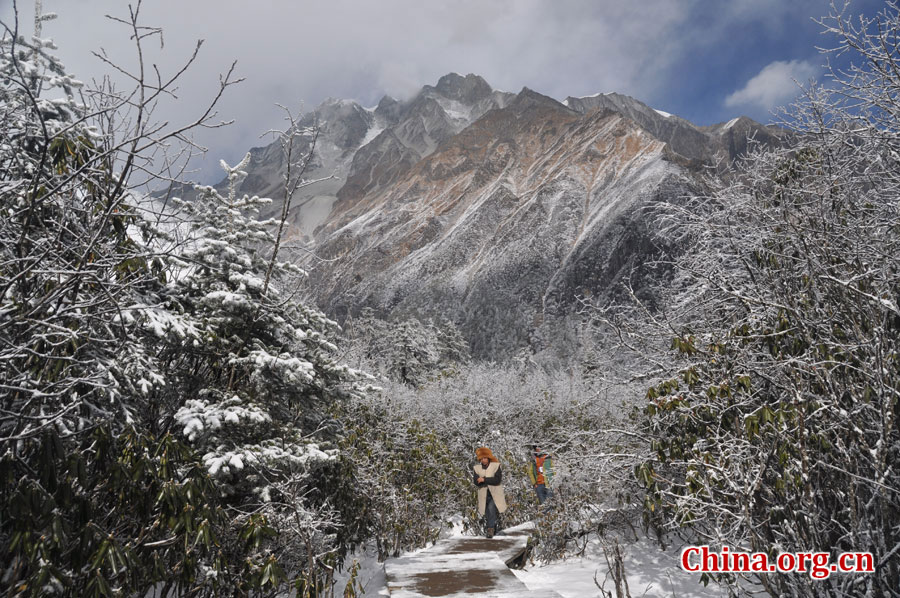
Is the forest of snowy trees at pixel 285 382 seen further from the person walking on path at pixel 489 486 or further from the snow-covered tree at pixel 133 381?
the person walking on path at pixel 489 486

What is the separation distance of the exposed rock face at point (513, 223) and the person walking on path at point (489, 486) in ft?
48.7

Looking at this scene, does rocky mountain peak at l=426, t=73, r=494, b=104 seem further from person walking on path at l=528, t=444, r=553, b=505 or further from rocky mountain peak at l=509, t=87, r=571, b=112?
person walking on path at l=528, t=444, r=553, b=505

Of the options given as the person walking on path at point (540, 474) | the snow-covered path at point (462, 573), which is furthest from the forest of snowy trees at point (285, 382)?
the person walking on path at point (540, 474)

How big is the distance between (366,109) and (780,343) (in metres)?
169

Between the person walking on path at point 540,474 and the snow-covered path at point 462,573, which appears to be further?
the person walking on path at point 540,474

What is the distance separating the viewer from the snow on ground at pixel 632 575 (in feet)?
15.3

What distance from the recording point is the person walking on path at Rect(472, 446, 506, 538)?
7469mm

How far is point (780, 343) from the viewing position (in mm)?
3840

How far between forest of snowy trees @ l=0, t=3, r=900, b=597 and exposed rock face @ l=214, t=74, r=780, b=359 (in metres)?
16.4

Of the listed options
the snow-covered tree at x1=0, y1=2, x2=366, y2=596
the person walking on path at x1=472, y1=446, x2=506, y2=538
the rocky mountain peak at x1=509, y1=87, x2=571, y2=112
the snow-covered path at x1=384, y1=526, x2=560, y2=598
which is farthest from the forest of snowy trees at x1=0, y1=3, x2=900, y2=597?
the rocky mountain peak at x1=509, y1=87, x2=571, y2=112

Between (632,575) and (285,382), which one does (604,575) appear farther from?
(285,382)

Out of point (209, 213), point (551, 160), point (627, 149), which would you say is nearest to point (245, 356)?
point (209, 213)

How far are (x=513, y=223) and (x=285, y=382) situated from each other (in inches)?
2196

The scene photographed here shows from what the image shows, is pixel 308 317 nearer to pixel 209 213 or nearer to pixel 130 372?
pixel 209 213
